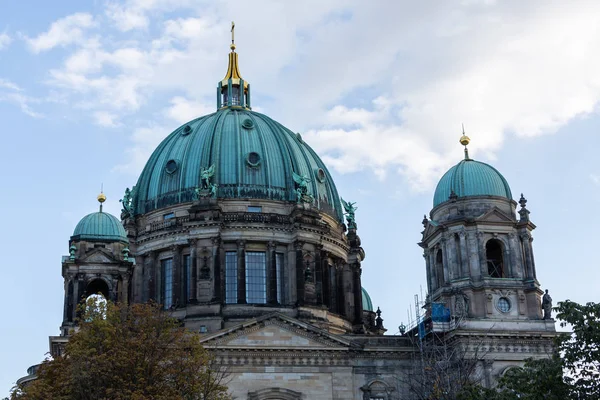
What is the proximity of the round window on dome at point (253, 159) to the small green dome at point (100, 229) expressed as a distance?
1031 centimetres

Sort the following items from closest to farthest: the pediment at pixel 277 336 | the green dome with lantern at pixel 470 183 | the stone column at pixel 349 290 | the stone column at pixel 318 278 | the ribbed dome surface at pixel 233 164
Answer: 1. the pediment at pixel 277 336
2. the green dome with lantern at pixel 470 183
3. the stone column at pixel 318 278
4. the ribbed dome surface at pixel 233 164
5. the stone column at pixel 349 290

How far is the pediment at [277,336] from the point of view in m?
57.2

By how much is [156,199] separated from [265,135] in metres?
9.51

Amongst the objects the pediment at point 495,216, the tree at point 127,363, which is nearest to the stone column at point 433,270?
the pediment at point 495,216

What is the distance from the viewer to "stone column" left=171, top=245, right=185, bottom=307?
64.4 meters

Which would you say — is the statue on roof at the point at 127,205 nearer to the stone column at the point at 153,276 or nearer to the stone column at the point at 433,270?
the stone column at the point at 153,276

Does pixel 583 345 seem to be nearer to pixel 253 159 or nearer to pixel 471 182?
pixel 471 182

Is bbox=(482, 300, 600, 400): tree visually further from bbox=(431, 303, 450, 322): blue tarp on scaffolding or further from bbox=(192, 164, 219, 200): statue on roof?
bbox=(192, 164, 219, 200): statue on roof

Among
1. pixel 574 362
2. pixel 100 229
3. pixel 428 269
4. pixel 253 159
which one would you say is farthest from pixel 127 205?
pixel 574 362

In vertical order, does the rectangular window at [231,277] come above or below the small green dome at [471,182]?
below

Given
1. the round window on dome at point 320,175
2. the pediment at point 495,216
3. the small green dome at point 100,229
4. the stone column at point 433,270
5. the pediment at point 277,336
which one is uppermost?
the round window on dome at point 320,175

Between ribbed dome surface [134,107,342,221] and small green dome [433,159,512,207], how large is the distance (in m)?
11.0

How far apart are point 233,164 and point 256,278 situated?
8849 mm

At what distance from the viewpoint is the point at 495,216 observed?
6016cm
